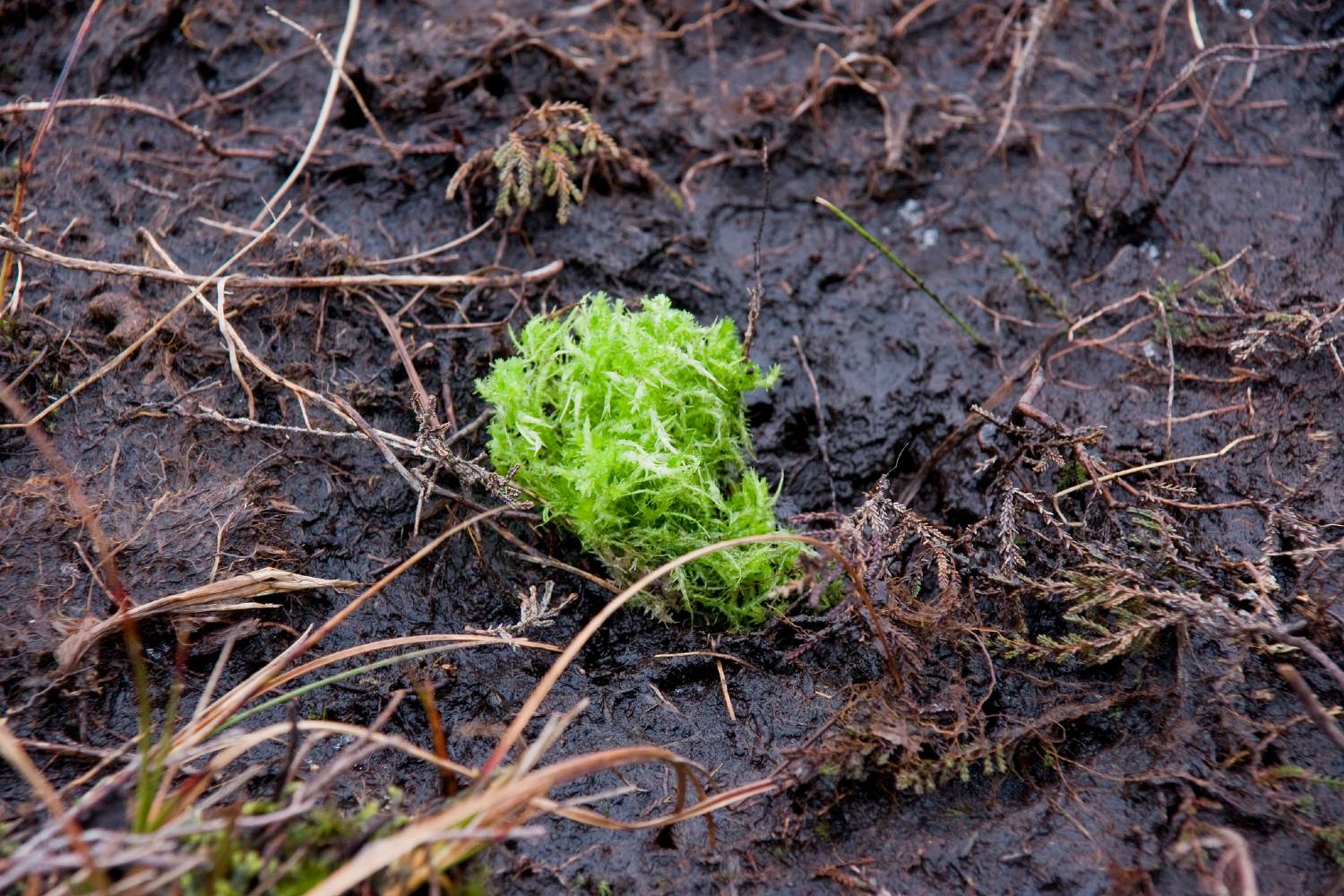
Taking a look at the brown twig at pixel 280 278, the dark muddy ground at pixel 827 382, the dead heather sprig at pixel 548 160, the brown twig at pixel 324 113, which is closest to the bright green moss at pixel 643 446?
the dark muddy ground at pixel 827 382

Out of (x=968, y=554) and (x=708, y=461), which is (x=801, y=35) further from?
(x=968, y=554)

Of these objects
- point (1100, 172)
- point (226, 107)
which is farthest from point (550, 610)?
point (1100, 172)

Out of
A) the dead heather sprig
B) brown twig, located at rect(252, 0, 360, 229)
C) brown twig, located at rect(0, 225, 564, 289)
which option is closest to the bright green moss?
brown twig, located at rect(0, 225, 564, 289)

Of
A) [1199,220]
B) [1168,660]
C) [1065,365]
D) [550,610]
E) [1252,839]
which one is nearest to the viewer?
[1252,839]

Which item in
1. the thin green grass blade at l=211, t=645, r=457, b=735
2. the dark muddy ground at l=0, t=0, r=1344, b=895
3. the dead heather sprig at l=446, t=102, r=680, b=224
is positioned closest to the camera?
the thin green grass blade at l=211, t=645, r=457, b=735

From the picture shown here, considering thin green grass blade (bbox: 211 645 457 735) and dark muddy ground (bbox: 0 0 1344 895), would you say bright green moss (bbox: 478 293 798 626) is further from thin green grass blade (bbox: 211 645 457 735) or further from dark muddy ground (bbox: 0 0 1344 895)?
→ thin green grass blade (bbox: 211 645 457 735)
